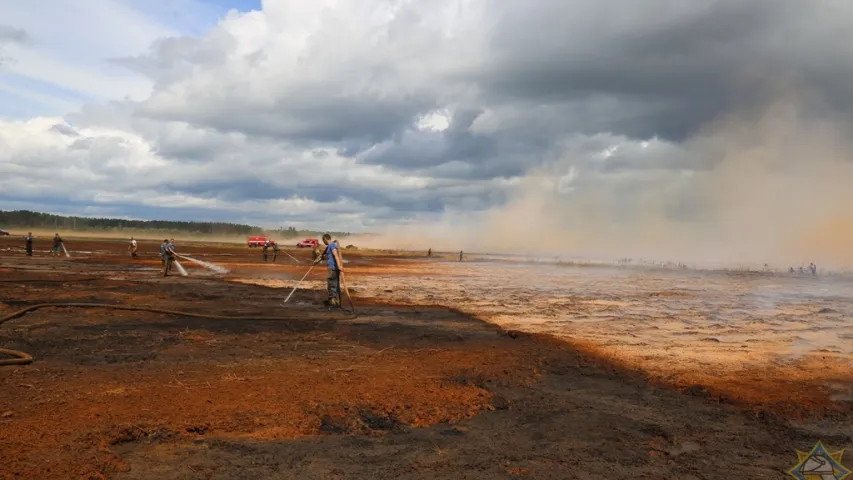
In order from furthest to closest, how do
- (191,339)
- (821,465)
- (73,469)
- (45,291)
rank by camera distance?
(45,291) < (191,339) < (821,465) < (73,469)

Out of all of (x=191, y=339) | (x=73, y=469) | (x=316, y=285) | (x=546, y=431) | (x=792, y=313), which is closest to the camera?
(x=73, y=469)

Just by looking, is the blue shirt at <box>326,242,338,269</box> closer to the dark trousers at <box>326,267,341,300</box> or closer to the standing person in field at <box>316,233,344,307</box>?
the standing person in field at <box>316,233,344,307</box>

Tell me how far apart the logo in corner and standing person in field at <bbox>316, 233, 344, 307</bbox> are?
44.4 ft

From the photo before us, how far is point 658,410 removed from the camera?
27.2 ft

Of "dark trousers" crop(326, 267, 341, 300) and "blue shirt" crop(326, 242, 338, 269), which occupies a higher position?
"blue shirt" crop(326, 242, 338, 269)

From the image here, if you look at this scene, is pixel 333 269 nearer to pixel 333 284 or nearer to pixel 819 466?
pixel 333 284

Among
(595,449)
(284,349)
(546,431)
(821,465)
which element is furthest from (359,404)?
(821,465)

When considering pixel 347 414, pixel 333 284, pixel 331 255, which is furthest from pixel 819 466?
pixel 333 284

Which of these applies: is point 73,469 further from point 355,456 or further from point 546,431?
point 546,431

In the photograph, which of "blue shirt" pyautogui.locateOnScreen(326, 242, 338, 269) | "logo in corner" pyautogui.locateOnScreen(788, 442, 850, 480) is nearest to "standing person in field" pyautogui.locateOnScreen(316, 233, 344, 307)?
"blue shirt" pyautogui.locateOnScreen(326, 242, 338, 269)

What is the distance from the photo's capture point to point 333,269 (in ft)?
60.4

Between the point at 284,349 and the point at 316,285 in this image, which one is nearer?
the point at 284,349

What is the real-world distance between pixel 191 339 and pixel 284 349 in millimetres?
2308

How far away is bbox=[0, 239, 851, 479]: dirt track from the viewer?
18.9 feet
